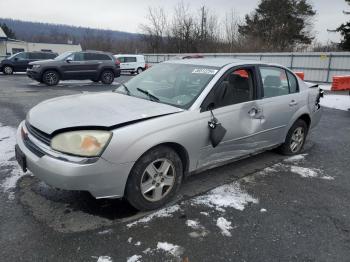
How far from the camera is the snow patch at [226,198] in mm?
3438

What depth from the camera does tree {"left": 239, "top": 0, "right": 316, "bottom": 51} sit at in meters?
37.9

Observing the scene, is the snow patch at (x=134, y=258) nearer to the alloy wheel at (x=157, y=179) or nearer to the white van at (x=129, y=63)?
the alloy wheel at (x=157, y=179)

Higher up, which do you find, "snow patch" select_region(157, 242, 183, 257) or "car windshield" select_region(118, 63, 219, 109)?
"car windshield" select_region(118, 63, 219, 109)

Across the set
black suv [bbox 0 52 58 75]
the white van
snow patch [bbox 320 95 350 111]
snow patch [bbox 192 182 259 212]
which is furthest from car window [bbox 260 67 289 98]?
the white van

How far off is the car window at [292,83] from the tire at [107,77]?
520 inches

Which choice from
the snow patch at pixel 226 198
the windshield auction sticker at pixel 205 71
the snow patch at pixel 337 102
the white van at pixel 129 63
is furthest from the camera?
the white van at pixel 129 63

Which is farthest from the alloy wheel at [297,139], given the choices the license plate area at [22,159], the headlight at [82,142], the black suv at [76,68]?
the black suv at [76,68]

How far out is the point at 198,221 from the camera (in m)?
3.10

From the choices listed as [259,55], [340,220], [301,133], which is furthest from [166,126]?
[259,55]

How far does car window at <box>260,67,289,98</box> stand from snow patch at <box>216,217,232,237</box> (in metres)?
1.95

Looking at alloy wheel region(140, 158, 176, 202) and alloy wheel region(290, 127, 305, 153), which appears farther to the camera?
alloy wheel region(290, 127, 305, 153)

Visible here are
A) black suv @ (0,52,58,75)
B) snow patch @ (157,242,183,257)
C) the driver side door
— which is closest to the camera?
snow patch @ (157,242,183,257)

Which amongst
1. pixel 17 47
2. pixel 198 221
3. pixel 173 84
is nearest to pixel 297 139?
pixel 173 84

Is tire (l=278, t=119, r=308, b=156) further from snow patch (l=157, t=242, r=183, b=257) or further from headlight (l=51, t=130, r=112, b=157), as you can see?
headlight (l=51, t=130, r=112, b=157)
